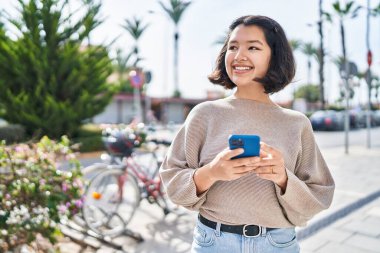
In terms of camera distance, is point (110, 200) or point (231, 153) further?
point (110, 200)

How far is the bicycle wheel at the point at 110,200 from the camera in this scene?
13.6 ft

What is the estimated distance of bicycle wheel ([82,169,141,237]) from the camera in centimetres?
414

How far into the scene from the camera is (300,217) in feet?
5.02

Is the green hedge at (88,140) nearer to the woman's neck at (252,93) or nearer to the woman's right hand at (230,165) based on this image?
the woman's neck at (252,93)

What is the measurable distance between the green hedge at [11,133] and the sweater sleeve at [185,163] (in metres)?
11.7

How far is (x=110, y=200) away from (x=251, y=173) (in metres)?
3.27

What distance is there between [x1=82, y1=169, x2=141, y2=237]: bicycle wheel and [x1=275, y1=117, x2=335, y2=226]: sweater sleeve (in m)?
2.89

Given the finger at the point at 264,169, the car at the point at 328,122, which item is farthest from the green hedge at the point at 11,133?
the car at the point at 328,122

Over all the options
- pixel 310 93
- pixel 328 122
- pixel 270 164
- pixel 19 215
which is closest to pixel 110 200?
pixel 19 215

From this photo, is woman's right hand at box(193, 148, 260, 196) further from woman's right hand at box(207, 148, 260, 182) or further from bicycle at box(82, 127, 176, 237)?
bicycle at box(82, 127, 176, 237)

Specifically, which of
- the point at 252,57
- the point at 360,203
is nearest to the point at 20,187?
the point at 252,57

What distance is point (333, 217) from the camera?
16.7 ft

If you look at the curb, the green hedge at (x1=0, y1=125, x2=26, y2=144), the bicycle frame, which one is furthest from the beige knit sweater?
the green hedge at (x1=0, y1=125, x2=26, y2=144)

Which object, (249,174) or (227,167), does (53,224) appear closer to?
(249,174)
